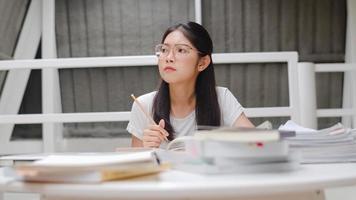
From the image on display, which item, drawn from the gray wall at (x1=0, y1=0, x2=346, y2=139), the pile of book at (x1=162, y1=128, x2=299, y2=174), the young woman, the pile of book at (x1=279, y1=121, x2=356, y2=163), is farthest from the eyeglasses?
the gray wall at (x1=0, y1=0, x2=346, y2=139)

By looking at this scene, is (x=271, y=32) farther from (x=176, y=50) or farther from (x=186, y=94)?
(x=176, y=50)

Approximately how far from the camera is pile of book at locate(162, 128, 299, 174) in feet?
2.11

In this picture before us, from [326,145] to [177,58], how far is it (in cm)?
67

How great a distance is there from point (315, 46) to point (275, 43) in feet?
0.76

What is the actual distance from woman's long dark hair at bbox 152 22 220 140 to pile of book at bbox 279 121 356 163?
65 centimetres

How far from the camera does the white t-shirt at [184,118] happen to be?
60.9 inches

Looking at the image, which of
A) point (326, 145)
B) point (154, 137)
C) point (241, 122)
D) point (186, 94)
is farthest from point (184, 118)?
point (326, 145)

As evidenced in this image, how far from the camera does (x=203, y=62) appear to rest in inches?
60.1

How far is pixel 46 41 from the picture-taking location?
2285 millimetres

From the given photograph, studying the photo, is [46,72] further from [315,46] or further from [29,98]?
[315,46]

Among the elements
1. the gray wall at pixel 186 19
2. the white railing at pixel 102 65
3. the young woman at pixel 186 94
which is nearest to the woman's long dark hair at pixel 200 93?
the young woman at pixel 186 94

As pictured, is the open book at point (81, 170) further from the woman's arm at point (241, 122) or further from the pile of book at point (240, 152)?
the woman's arm at point (241, 122)

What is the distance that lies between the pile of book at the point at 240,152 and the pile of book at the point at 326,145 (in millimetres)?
204

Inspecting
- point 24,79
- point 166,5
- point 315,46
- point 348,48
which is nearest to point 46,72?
point 24,79
